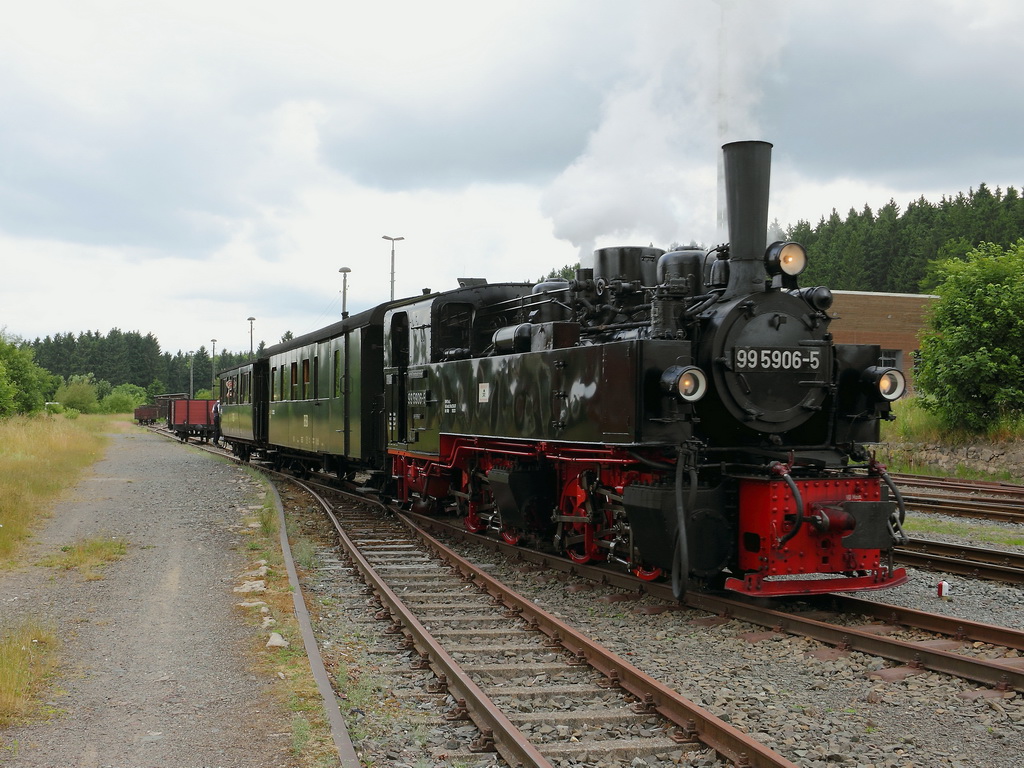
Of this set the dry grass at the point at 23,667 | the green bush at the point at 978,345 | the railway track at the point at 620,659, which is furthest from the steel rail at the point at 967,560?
the green bush at the point at 978,345

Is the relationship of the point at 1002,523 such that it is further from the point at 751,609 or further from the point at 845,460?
the point at 751,609

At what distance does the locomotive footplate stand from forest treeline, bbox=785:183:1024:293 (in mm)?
54051

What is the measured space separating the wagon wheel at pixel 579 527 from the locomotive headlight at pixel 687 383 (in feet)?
5.27

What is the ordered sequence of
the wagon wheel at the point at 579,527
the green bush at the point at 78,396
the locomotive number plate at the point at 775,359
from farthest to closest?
the green bush at the point at 78,396 → the wagon wheel at the point at 579,527 → the locomotive number plate at the point at 775,359

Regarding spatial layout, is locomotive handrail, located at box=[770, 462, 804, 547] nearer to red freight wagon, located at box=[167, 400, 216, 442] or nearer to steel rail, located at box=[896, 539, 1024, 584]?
steel rail, located at box=[896, 539, 1024, 584]

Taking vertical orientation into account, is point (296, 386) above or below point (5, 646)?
above

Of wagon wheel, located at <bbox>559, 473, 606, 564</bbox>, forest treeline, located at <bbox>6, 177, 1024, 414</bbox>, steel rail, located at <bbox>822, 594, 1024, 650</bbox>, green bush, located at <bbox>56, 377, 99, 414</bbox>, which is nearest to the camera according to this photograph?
steel rail, located at <bbox>822, 594, 1024, 650</bbox>

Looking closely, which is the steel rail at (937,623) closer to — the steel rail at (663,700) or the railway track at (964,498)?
the steel rail at (663,700)

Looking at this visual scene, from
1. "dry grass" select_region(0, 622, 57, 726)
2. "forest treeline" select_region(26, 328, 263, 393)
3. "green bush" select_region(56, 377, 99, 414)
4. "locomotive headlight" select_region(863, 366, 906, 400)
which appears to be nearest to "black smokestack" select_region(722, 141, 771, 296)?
"locomotive headlight" select_region(863, 366, 906, 400)

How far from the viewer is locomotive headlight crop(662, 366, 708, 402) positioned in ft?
20.3

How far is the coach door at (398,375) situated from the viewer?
39.5 feet

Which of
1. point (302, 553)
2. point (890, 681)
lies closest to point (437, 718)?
point (890, 681)

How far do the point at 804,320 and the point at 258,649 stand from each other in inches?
183

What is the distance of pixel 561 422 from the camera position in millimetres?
7453
